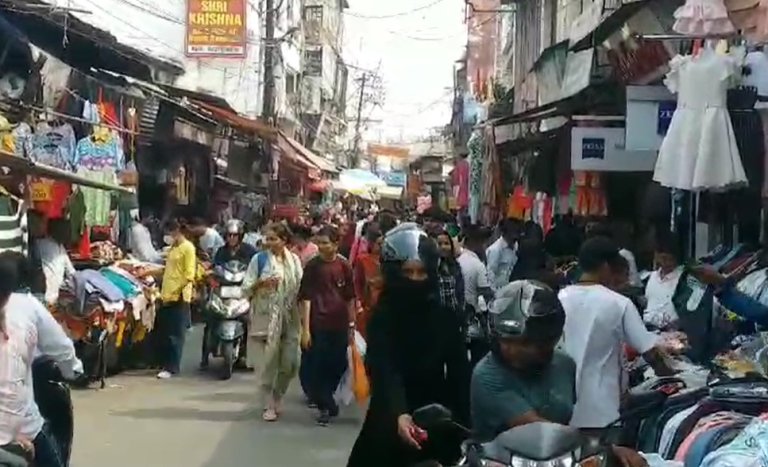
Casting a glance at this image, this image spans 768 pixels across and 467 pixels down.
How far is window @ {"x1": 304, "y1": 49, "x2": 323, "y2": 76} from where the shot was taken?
61.9 m

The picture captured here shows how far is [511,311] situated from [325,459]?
599 centimetres

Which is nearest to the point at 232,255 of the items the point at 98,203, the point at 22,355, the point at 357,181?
the point at 98,203

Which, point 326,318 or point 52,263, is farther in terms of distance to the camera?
point 52,263

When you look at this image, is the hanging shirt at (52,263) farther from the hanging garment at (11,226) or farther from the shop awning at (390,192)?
the shop awning at (390,192)

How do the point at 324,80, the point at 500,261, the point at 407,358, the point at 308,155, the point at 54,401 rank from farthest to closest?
the point at 324,80, the point at 308,155, the point at 500,261, the point at 54,401, the point at 407,358

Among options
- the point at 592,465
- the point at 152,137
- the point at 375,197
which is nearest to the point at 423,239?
the point at 592,465

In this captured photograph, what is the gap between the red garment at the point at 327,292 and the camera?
12250mm

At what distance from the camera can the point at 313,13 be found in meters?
66.9

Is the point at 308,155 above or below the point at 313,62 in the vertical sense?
below

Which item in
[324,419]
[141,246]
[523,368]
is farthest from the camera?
[141,246]

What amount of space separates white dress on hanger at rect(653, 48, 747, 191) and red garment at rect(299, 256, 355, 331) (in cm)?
406

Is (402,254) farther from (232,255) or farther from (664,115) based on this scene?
(232,255)

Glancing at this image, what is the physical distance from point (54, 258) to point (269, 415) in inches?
101

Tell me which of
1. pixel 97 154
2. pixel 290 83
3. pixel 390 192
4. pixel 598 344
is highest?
pixel 290 83
